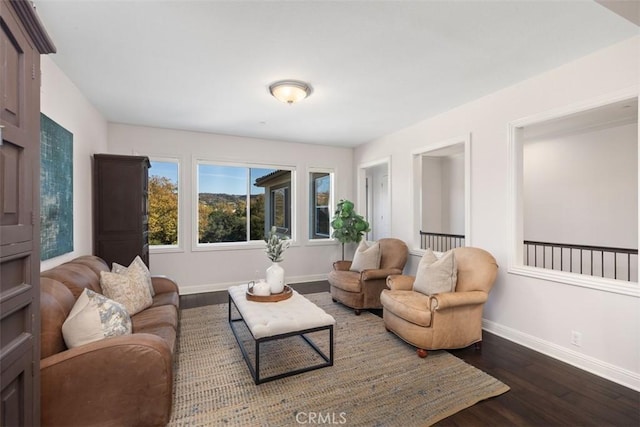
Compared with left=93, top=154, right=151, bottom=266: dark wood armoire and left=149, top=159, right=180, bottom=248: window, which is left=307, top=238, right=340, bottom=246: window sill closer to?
left=149, top=159, right=180, bottom=248: window

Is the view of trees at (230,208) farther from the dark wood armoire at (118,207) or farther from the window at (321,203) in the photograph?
the dark wood armoire at (118,207)

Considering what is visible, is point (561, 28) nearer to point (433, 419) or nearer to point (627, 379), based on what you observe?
point (627, 379)

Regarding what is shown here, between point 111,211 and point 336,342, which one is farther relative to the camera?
point 111,211

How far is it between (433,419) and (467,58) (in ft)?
9.13

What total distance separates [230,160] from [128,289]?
296 cm

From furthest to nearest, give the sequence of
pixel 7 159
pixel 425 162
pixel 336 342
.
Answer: pixel 425 162
pixel 336 342
pixel 7 159

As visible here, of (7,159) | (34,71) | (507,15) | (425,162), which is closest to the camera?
(7,159)

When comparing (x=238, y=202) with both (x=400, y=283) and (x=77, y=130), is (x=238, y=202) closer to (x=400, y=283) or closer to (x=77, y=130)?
(x=77, y=130)

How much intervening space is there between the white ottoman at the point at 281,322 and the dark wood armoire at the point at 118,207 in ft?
5.27

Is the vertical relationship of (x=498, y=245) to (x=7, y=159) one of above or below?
below

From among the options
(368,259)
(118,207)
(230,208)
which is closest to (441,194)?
(368,259)

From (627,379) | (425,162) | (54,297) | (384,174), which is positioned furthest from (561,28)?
(384,174)

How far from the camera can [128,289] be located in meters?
2.65

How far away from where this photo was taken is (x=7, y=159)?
45.3 inches
